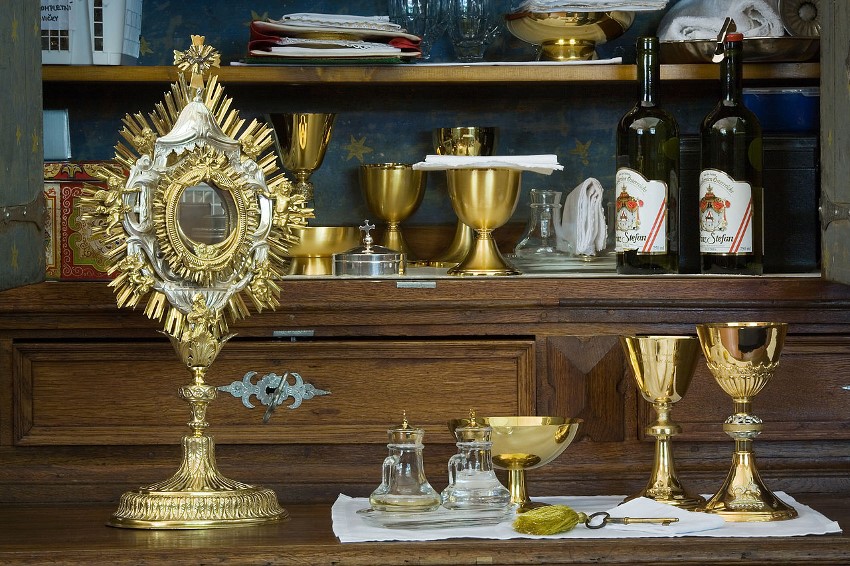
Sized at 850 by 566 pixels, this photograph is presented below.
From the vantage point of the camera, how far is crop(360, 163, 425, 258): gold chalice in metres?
1.80

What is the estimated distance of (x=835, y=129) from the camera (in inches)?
59.4

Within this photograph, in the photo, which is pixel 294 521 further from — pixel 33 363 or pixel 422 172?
pixel 422 172

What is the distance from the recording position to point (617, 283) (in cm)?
150

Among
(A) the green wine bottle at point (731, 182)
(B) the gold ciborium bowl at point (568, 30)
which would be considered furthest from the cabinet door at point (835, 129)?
(B) the gold ciborium bowl at point (568, 30)

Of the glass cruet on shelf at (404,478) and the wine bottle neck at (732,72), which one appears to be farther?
the wine bottle neck at (732,72)

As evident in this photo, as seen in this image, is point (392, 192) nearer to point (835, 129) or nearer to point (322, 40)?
point (322, 40)

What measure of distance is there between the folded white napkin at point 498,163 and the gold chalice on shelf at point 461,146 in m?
0.18

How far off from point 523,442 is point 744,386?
24 cm

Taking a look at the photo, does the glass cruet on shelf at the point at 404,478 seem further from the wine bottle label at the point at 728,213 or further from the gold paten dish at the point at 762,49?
the gold paten dish at the point at 762,49

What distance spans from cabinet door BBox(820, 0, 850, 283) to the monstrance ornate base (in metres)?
0.72

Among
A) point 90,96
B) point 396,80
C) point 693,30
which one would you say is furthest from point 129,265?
point 693,30

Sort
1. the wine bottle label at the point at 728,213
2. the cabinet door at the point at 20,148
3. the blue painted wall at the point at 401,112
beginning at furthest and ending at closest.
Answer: the blue painted wall at the point at 401,112
the wine bottle label at the point at 728,213
the cabinet door at the point at 20,148

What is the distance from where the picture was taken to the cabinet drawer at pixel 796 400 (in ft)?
4.97

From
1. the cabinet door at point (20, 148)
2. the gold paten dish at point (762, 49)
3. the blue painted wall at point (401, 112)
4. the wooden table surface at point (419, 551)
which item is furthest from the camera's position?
the blue painted wall at point (401, 112)
